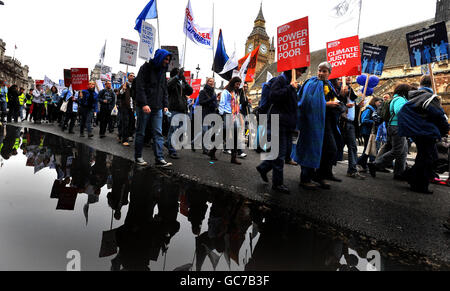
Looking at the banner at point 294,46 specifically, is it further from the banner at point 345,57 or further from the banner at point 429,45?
the banner at point 429,45

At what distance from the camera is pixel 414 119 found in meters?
3.91

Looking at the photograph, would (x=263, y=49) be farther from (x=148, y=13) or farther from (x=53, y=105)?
(x=148, y=13)

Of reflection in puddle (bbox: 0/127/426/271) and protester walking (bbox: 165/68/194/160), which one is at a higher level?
protester walking (bbox: 165/68/194/160)

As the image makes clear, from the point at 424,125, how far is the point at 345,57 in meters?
2.28

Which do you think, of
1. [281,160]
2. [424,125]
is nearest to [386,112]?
[424,125]

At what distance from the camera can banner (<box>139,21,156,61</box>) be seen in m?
7.69

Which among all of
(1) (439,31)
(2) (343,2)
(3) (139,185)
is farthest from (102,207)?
(1) (439,31)

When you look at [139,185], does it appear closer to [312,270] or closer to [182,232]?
Result: [182,232]

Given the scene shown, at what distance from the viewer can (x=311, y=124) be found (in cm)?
362

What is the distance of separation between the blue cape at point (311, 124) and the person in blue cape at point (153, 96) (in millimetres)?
2312

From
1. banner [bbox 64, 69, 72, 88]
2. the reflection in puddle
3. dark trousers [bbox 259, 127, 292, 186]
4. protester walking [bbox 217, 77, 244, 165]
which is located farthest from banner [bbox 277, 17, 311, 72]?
banner [bbox 64, 69, 72, 88]

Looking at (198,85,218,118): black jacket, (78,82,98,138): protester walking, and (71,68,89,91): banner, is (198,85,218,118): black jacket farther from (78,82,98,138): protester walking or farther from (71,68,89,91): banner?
(71,68,89,91): banner

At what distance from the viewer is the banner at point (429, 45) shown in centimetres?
446

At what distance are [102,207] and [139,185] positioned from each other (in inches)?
32.3
